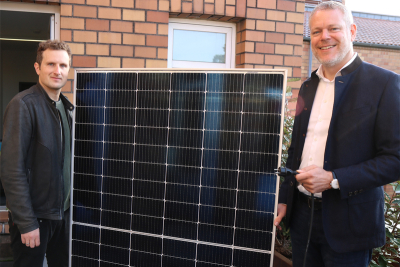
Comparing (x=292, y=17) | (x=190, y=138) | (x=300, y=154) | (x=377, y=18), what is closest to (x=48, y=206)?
(x=190, y=138)

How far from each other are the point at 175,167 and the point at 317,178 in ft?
3.29

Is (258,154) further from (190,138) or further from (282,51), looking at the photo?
(282,51)

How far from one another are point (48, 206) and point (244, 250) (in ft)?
4.19

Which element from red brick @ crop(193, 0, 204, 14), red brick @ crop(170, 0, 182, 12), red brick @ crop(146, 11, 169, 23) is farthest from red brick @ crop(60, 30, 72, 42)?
red brick @ crop(193, 0, 204, 14)

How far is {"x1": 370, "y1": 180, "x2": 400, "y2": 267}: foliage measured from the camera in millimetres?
2410

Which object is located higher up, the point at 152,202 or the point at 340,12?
the point at 340,12

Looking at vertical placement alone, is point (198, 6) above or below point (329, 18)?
above

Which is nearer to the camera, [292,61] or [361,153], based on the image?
[361,153]

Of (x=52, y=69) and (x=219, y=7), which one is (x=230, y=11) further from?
(x=52, y=69)

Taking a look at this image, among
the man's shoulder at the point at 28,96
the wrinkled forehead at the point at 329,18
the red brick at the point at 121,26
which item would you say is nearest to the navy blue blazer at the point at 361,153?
the wrinkled forehead at the point at 329,18

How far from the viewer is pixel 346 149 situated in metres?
1.63

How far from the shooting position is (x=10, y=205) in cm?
205

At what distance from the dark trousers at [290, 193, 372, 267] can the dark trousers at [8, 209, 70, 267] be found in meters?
1.54

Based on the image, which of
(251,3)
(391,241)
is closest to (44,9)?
(251,3)
